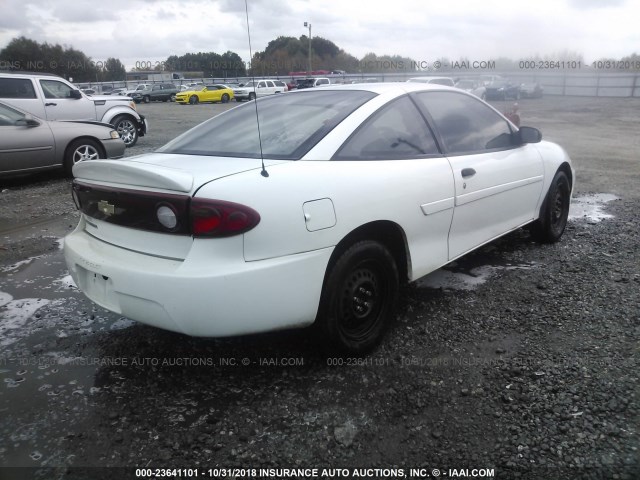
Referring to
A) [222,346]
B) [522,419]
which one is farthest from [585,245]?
[222,346]

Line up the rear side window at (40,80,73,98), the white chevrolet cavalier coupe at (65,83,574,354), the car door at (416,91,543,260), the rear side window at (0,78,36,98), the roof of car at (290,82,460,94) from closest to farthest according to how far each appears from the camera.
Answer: the white chevrolet cavalier coupe at (65,83,574,354) → the roof of car at (290,82,460,94) → the car door at (416,91,543,260) → the rear side window at (0,78,36,98) → the rear side window at (40,80,73,98)

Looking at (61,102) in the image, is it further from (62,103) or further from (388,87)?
(388,87)

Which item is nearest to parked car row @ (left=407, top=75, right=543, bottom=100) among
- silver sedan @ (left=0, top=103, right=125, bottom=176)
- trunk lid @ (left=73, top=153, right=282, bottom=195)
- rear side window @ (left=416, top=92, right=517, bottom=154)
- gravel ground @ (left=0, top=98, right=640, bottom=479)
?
silver sedan @ (left=0, top=103, right=125, bottom=176)

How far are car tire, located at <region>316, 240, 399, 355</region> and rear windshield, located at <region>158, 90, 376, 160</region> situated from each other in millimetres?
617

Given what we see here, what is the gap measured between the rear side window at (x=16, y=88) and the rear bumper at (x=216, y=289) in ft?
29.9

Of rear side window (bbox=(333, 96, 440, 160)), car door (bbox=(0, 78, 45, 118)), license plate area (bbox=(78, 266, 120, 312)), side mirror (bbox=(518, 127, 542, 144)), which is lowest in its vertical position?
license plate area (bbox=(78, 266, 120, 312))

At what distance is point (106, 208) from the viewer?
8.54 ft

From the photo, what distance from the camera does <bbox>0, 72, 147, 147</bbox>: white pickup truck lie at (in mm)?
9688

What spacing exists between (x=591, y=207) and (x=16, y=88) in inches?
402

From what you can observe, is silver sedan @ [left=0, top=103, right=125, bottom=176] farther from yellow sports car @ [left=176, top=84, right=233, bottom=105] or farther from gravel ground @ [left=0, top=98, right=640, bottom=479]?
yellow sports car @ [left=176, top=84, right=233, bottom=105]

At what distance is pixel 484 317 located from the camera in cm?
327

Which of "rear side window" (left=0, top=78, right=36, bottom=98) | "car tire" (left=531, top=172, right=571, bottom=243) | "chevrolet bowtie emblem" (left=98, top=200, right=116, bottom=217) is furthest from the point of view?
"rear side window" (left=0, top=78, right=36, bottom=98)

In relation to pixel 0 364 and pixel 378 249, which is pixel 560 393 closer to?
pixel 378 249

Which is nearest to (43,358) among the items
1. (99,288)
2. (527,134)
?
(99,288)
